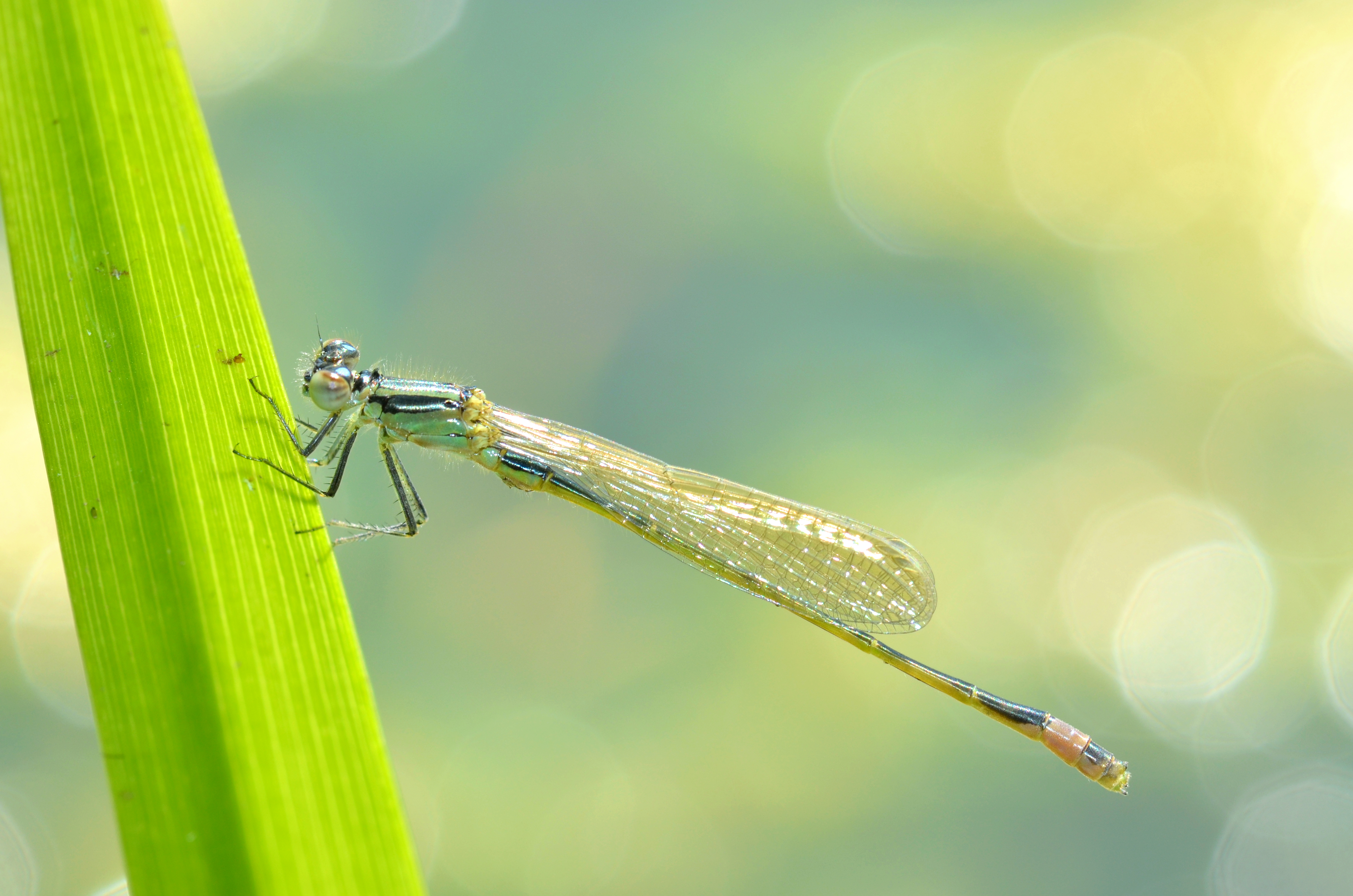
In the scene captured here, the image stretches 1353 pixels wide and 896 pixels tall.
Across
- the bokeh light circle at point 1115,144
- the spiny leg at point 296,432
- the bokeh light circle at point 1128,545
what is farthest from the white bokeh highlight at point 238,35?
the bokeh light circle at point 1128,545

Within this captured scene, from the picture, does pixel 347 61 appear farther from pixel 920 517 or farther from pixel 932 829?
pixel 932 829

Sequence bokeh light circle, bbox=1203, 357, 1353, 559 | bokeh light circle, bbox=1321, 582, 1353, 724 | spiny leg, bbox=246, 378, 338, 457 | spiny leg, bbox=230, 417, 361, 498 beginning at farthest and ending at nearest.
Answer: bokeh light circle, bbox=1203, 357, 1353, 559 → bokeh light circle, bbox=1321, 582, 1353, 724 → spiny leg, bbox=230, 417, 361, 498 → spiny leg, bbox=246, 378, 338, 457

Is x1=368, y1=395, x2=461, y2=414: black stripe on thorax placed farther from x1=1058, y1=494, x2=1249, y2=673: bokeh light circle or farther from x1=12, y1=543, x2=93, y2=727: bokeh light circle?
x1=1058, y1=494, x2=1249, y2=673: bokeh light circle

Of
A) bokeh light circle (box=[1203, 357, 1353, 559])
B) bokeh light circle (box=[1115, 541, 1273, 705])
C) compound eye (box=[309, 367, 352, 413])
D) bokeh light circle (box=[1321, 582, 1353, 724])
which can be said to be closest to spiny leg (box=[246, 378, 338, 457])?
compound eye (box=[309, 367, 352, 413])

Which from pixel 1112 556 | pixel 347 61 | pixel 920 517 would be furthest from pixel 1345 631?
pixel 347 61

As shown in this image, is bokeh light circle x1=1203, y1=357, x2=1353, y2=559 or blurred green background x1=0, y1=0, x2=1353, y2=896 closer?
blurred green background x1=0, y1=0, x2=1353, y2=896
